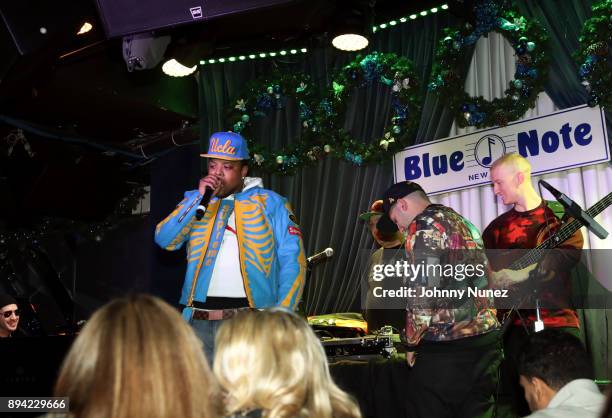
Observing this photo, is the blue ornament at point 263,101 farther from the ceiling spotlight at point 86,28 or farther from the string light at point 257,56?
the ceiling spotlight at point 86,28

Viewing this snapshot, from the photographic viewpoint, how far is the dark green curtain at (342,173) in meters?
6.36

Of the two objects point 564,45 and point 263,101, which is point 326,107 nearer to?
point 263,101

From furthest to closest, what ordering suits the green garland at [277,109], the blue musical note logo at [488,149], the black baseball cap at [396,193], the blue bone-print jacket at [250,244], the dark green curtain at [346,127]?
1. the green garland at [277,109]
2. the dark green curtain at [346,127]
3. the blue musical note logo at [488,149]
4. the black baseball cap at [396,193]
5. the blue bone-print jacket at [250,244]

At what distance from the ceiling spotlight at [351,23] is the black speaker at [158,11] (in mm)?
1709

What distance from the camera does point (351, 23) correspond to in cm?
553

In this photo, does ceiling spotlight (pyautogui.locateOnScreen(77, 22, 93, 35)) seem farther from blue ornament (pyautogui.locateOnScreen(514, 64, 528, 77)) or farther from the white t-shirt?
blue ornament (pyautogui.locateOnScreen(514, 64, 528, 77))

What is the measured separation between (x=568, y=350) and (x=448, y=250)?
3.33ft

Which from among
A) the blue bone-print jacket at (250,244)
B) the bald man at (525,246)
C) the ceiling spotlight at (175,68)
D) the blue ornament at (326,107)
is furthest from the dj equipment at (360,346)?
the ceiling spotlight at (175,68)

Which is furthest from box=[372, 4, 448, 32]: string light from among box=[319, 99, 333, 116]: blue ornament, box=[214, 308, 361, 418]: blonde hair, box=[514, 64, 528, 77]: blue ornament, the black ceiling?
box=[214, 308, 361, 418]: blonde hair

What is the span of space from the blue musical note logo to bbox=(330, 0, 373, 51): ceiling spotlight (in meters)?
1.30

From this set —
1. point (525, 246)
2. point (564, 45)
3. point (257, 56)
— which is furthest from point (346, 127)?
point (525, 246)

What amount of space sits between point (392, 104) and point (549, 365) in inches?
164

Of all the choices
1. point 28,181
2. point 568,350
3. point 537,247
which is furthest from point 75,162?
point 568,350

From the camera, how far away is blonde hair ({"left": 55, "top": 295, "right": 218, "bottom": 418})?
128cm
